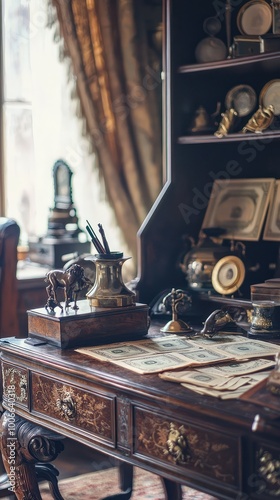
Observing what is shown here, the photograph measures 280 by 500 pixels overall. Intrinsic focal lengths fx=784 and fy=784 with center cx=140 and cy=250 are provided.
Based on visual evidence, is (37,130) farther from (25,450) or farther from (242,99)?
(25,450)

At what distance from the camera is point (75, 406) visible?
2248 millimetres

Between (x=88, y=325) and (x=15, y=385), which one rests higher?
(x=88, y=325)

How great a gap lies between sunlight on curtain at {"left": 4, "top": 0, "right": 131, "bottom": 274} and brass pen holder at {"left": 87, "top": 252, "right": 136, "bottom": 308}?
1895 mm

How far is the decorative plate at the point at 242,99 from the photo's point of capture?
304cm

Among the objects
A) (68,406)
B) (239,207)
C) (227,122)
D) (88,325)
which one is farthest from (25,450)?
(227,122)

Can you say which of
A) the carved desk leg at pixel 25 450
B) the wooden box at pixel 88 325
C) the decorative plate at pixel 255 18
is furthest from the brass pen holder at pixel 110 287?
the decorative plate at pixel 255 18

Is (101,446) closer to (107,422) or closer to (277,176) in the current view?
(107,422)

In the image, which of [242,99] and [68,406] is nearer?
[68,406]

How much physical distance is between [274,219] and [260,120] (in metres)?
0.40

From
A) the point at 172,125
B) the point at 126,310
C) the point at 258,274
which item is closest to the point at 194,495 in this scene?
the point at 258,274

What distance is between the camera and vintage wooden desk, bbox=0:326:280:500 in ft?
5.70

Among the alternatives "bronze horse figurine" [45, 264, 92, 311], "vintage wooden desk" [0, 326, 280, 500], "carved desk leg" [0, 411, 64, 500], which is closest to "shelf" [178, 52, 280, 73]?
"bronze horse figurine" [45, 264, 92, 311]

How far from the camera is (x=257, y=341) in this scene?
2.46 metres

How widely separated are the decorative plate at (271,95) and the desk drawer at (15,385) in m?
1.33
